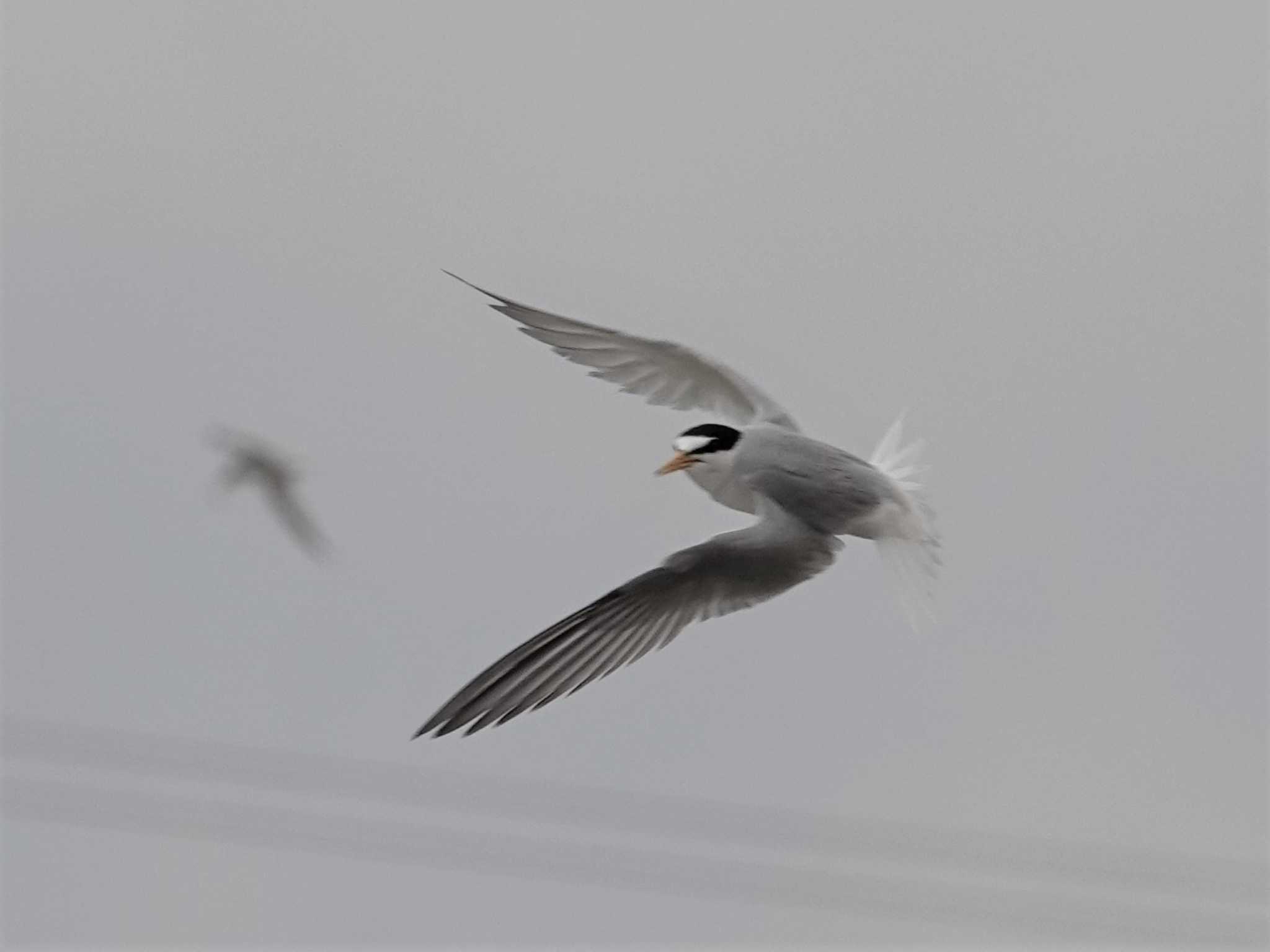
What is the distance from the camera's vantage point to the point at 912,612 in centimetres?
545

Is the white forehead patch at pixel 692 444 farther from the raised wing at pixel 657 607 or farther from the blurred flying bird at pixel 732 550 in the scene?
the raised wing at pixel 657 607

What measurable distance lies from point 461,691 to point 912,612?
1.22 meters

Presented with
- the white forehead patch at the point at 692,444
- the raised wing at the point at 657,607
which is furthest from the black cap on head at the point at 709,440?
the raised wing at the point at 657,607

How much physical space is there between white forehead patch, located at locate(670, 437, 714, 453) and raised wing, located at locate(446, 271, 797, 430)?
1.26 feet

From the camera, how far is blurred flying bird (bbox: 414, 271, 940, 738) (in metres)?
5.06

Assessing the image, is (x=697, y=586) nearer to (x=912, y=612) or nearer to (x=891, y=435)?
(x=912, y=612)

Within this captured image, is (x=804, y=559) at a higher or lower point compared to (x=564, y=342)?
lower

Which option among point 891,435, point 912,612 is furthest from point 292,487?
point 912,612

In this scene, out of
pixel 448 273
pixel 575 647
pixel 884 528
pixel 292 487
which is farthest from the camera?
pixel 292 487

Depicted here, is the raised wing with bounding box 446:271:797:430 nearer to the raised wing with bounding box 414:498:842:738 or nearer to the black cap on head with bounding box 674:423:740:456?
the black cap on head with bounding box 674:423:740:456

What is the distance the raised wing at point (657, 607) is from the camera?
500cm

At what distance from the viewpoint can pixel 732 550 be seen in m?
5.24

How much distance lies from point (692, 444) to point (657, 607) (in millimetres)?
413

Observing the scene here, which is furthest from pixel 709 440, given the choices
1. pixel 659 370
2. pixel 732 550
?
pixel 659 370
